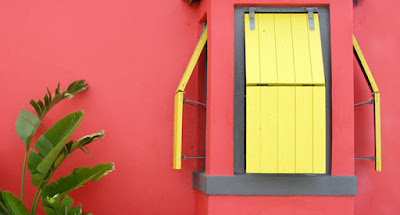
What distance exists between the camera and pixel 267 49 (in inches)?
184

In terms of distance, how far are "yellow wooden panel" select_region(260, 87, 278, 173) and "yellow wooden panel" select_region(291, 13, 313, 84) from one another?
0.25 metres

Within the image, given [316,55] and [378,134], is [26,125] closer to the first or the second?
[316,55]

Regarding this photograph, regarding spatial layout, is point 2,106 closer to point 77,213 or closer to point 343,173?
point 77,213

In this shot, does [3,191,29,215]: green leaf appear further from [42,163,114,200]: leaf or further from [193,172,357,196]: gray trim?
[193,172,357,196]: gray trim

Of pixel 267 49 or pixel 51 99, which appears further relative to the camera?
pixel 51 99

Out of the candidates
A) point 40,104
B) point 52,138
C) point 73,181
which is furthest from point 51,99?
point 73,181

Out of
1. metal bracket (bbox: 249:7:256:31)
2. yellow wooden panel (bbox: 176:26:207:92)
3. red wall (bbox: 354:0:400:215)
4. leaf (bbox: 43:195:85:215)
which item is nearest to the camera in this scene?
leaf (bbox: 43:195:85:215)

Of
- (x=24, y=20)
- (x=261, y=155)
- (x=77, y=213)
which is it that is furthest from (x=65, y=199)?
(x=24, y=20)

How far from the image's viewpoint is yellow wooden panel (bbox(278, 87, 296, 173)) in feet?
14.8

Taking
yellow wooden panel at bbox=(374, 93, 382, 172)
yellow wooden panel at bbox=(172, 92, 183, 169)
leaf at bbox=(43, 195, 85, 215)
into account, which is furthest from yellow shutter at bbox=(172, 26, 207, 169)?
yellow wooden panel at bbox=(374, 93, 382, 172)

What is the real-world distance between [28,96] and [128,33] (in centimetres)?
113

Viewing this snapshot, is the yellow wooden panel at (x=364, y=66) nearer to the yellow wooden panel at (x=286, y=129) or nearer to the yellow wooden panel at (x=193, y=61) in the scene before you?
the yellow wooden panel at (x=286, y=129)

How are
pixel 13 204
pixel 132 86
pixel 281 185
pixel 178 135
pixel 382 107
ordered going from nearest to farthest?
pixel 13 204 → pixel 281 185 → pixel 178 135 → pixel 382 107 → pixel 132 86

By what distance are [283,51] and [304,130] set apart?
68cm
